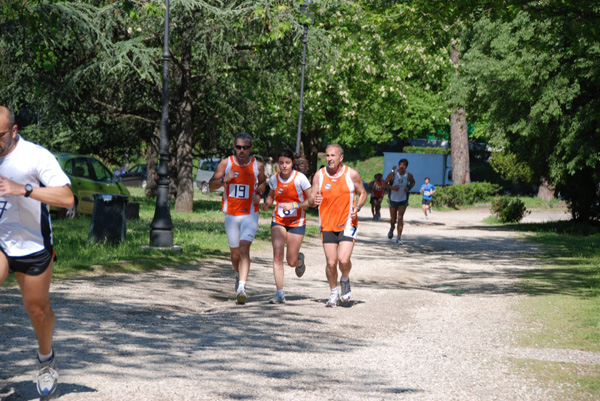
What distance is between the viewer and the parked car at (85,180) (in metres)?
23.4

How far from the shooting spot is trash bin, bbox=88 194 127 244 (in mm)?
15438

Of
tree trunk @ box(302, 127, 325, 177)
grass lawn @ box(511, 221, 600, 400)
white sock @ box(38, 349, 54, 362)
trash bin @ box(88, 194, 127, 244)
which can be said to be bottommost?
grass lawn @ box(511, 221, 600, 400)

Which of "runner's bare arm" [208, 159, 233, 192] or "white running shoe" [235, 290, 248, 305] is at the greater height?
"runner's bare arm" [208, 159, 233, 192]

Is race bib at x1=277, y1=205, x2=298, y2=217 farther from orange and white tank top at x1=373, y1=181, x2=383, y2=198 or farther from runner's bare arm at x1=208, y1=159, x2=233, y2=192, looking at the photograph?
orange and white tank top at x1=373, y1=181, x2=383, y2=198

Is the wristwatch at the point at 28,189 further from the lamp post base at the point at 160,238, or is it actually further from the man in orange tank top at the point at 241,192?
the lamp post base at the point at 160,238

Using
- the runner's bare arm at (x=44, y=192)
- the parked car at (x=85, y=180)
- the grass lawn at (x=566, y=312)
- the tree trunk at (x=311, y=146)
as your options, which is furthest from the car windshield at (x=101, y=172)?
the runner's bare arm at (x=44, y=192)

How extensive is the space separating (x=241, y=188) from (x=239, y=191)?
0.15 feet

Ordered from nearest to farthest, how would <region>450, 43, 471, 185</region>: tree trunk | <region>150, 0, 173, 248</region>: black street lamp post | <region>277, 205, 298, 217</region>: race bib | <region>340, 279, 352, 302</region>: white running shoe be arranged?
<region>340, 279, 352, 302</region>: white running shoe, <region>277, 205, 298, 217</region>: race bib, <region>150, 0, 173, 248</region>: black street lamp post, <region>450, 43, 471, 185</region>: tree trunk

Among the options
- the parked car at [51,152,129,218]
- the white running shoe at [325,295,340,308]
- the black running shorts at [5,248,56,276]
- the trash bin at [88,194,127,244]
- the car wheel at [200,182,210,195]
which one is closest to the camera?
the black running shorts at [5,248,56,276]

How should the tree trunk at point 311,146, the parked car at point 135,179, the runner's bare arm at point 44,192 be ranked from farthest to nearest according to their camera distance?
the parked car at point 135,179
the tree trunk at point 311,146
the runner's bare arm at point 44,192

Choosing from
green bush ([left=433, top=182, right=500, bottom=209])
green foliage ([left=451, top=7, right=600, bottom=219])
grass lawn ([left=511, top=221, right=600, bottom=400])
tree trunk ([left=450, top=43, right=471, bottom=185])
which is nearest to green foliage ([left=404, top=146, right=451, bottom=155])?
tree trunk ([left=450, top=43, right=471, bottom=185])

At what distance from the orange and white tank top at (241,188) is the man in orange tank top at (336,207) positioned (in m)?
0.75

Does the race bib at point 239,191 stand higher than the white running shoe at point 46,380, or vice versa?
the race bib at point 239,191

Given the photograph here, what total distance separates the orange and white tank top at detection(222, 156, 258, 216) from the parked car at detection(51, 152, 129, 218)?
13.5 meters
